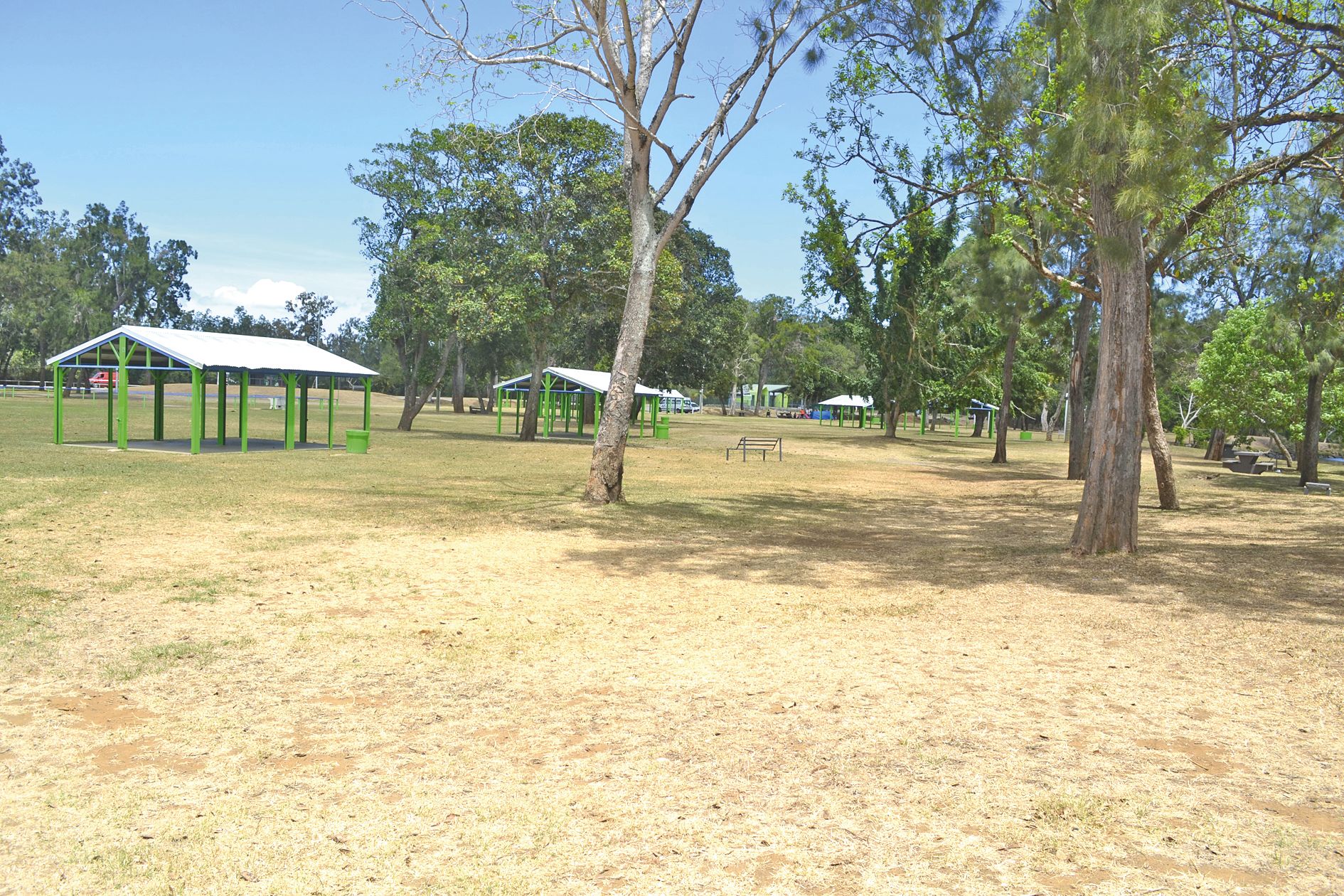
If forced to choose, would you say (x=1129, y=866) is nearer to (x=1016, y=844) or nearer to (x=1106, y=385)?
(x=1016, y=844)

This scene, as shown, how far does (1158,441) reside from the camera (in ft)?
53.4

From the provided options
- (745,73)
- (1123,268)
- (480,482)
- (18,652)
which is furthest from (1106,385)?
(480,482)

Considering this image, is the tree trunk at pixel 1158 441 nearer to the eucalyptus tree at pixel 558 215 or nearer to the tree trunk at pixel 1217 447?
the eucalyptus tree at pixel 558 215

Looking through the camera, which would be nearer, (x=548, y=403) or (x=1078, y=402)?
(x=1078, y=402)

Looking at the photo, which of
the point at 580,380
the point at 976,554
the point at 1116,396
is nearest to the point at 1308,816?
the point at 1116,396

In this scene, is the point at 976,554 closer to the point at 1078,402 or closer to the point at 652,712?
the point at 652,712

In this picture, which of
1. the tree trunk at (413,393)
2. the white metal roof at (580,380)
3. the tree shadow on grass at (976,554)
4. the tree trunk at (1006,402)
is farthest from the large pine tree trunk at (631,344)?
the tree trunk at (413,393)

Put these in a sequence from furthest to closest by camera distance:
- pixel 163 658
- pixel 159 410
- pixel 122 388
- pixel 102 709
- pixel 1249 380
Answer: pixel 1249 380 → pixel 159 410 → pixel 122 388 → pixel 163 658 → pixel 102 709

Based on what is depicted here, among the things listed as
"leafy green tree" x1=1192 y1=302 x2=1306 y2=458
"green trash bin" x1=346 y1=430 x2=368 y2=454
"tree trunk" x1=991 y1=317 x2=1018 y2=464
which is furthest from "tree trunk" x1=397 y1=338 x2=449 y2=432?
"leafy green tree" x1=1192 y1=302 x2=1306 y2=458

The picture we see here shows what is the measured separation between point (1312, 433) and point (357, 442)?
24.2 m

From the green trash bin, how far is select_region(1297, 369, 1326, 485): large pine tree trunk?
2332cm

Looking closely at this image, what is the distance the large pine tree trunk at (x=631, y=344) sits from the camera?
15.6m

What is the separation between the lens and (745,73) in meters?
16.2

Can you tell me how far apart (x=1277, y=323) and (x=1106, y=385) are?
1706 centimetres
